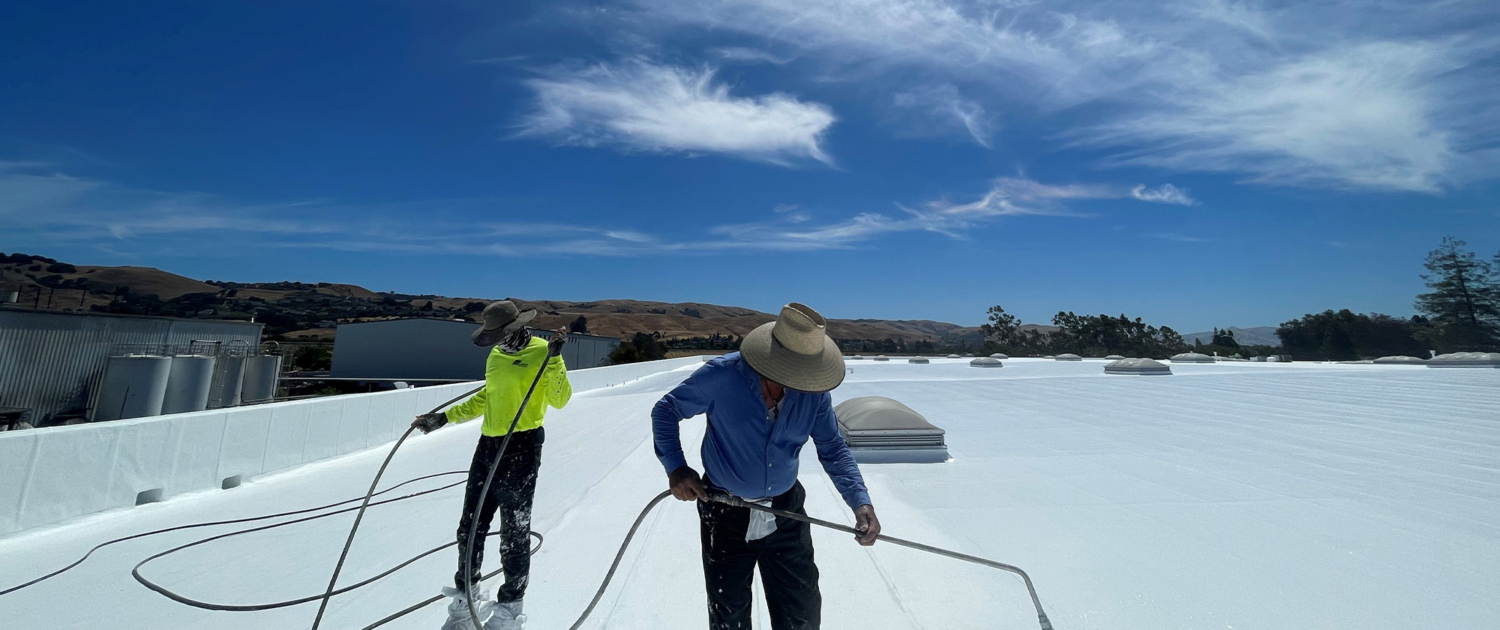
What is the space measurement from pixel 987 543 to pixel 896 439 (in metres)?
3.10

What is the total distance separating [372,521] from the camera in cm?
521

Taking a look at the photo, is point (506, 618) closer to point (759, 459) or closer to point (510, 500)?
point (510, 500)

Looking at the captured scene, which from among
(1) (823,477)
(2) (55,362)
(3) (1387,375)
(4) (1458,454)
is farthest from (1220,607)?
(2) (55,362)

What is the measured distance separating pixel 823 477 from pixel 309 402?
→ 6.64 m

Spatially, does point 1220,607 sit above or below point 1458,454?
below

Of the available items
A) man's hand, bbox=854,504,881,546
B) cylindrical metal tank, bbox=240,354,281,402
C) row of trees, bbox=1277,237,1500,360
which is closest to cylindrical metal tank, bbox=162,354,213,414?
cylindrical metal tank, bbox=240,354,281,402

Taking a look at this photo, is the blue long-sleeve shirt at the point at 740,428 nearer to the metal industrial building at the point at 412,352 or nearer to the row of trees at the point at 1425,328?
the metal industrial building at the point at 412,352

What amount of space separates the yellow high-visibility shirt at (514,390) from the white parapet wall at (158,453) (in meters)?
4.05

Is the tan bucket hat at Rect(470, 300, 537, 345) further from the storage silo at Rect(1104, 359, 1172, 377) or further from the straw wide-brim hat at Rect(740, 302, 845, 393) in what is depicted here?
the storage silo at Rect(1104, 359, 1172, 377)

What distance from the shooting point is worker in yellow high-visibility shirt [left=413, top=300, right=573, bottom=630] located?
309cm

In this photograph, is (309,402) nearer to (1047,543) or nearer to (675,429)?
(675,429)

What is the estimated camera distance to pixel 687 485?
89.2 inches

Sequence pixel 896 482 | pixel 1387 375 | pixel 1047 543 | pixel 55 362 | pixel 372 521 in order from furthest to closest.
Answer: pixel 55 362 → pixel 1387 375 → pixel 896 482 → pixel 372 521 → pixel 1047 543

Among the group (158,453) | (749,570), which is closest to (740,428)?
(749,570)
